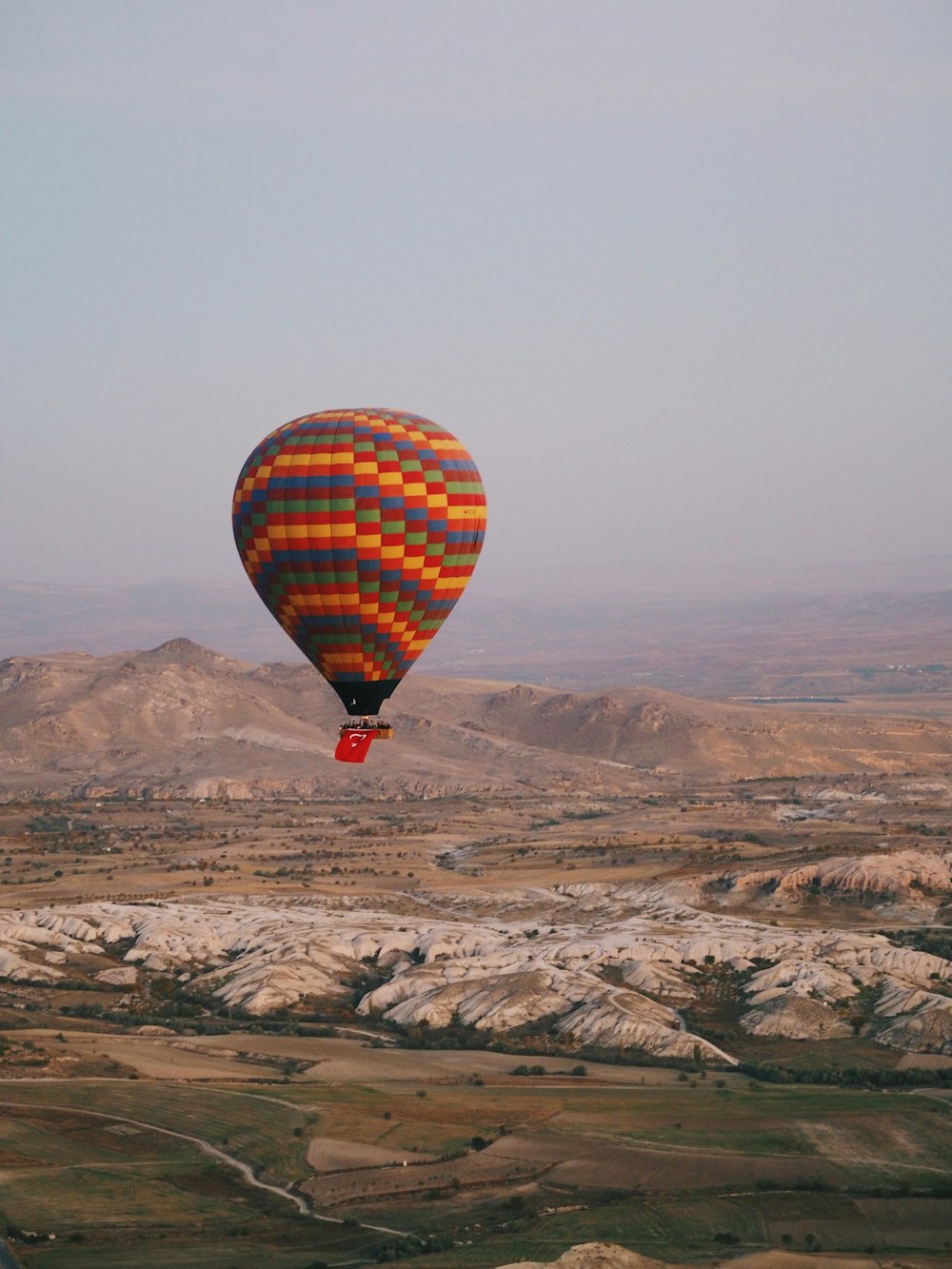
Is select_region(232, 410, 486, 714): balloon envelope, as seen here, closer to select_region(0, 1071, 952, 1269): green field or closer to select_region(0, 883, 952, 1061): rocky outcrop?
select_region(0, 1071, 952, 1269): green field

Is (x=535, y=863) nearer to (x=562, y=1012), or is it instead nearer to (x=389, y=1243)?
(x=562, y=1012)

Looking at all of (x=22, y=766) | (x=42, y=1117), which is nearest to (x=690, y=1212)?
(x=42, y=1117)

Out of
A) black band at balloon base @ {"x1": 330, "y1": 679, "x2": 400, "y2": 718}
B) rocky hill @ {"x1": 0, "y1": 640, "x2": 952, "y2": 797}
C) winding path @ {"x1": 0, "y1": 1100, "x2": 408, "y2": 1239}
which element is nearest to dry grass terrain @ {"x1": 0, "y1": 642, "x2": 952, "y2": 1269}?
winding path @ {"x1": 0, "y1": 1100, "x2": 408, "y2": 1239}

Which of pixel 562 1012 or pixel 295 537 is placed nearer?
pixel 295 537

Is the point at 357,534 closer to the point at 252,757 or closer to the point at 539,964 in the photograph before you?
the point at 539,964

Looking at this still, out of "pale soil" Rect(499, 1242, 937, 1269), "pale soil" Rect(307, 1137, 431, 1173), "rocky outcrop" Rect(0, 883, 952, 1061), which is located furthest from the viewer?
"rocky outcrop" Rect(0, 883, 952, 1061)
